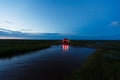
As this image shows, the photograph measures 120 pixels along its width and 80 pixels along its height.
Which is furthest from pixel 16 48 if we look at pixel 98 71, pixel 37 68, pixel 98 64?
pixel 98 71

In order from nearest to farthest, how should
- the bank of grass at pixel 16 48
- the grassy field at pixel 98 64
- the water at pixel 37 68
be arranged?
the grassy field at pixel 98 64, the water at pixel 37 68, the bank of grass at pixel 16 48

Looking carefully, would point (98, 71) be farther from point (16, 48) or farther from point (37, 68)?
point (16, 48)

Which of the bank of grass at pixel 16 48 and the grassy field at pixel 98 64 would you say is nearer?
the grassy field at pixel 98 64

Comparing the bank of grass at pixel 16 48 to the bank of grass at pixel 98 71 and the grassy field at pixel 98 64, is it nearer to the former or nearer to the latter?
the grassy field at pixel 98 64

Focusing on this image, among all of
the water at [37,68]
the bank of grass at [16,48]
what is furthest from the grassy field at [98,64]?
the water at [37,68]

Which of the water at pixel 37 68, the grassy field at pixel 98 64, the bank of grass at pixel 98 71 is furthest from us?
the water at pixel 37 68

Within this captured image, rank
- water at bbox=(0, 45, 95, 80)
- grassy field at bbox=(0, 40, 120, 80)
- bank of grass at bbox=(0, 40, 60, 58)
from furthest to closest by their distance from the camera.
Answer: bank of grass at bbox=(0, 40, 60, 58) → water at bbox=(0, 45, 95, 80) → grassy field at bbox=(0, 40, 120, 80)

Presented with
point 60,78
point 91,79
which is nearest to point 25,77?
point 60,78

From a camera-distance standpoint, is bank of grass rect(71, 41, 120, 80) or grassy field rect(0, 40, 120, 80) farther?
grassy field rect(0, 40, 120, 80)

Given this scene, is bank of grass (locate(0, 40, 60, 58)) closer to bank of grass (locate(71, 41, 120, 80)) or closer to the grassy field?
the grassy field

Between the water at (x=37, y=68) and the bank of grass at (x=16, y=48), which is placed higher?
the bank of grass at (x=16, y=48)

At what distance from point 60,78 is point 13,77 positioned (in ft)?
11.5

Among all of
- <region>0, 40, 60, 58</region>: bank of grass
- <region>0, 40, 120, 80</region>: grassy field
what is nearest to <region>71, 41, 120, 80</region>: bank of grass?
<region>0, 40, 120, 80</region>: grassy field

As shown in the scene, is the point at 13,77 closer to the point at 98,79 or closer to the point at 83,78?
the point at 83,78
